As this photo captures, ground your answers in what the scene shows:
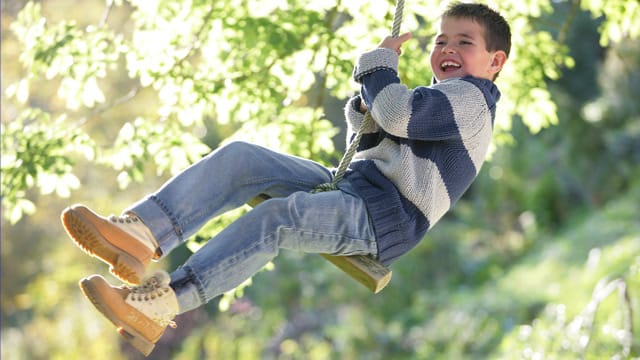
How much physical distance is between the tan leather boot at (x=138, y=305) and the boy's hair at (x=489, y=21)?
116 cm

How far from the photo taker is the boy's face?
10.3ft

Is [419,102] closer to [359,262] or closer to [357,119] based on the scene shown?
[357,119]

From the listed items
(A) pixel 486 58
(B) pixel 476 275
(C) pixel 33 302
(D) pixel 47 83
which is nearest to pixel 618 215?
(B) pixel 476 275

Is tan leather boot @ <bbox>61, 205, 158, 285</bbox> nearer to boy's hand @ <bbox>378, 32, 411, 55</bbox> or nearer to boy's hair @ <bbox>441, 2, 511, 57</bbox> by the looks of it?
boy's hand @ <bbox>378, 32, 411, 55</bbox>

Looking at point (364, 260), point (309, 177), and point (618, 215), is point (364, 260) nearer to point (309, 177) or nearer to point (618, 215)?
point (309, 177)

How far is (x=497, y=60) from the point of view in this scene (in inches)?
125

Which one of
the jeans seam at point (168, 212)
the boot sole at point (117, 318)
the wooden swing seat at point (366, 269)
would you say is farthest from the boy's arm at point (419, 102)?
the boot sole at point (117, 318)

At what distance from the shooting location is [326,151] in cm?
511

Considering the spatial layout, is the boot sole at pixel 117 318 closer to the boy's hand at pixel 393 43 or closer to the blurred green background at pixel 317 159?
the boy's hand at pixel 393 43

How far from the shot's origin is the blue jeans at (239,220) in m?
2.76

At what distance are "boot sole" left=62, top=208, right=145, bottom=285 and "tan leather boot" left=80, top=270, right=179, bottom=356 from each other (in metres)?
0.03

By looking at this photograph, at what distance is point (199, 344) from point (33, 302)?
2.02m

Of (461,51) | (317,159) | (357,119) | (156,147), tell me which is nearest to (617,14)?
(317,159)

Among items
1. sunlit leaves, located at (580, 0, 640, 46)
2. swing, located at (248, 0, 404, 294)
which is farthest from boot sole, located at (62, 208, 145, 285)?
sunlit leaves, located at (580, 0, 640, 46)
